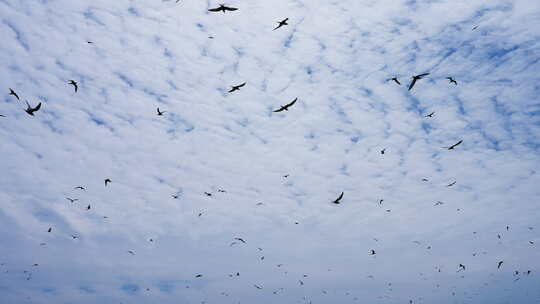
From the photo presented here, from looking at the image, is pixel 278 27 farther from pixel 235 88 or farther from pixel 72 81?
pixel 72 81

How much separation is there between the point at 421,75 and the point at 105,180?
23.1 metres

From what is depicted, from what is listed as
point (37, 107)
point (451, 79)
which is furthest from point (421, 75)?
point (37, 107)

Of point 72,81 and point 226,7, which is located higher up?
point 226,7

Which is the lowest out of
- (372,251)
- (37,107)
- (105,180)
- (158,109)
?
(372,251)

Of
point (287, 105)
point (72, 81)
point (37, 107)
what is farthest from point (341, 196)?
point (72, 81)

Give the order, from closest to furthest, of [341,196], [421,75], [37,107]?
[37,107] → [421,75] → [341,196]

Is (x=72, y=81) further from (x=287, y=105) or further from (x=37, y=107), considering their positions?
(x=287, y=105)

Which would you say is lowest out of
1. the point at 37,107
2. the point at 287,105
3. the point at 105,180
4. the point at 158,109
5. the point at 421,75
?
the point at 105,180

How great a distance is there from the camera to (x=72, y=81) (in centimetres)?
1925

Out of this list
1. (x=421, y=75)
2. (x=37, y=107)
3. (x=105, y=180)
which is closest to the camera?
(x=37, y=107)

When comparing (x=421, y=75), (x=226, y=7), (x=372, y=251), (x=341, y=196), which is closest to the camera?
(x=226, y=7)

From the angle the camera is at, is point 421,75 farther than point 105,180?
No

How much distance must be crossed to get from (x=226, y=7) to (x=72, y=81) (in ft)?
34.8

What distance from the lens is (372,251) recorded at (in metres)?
33.3
